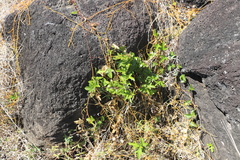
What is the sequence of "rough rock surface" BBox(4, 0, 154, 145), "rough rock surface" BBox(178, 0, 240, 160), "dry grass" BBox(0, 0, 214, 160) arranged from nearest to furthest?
"rough rock surface" BBox(178, 0, 240, 160), "rough rock surface" BBox(4, 0, 154, 145), "dry grass" BBox(0, 0, 214, 160)

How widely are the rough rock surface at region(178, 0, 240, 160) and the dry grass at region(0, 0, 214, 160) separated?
8.9 inches

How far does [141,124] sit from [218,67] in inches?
41.9

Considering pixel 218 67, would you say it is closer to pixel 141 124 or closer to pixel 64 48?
pixel 141 124

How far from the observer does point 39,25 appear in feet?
6.76

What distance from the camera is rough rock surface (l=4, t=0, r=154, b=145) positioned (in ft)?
6.59

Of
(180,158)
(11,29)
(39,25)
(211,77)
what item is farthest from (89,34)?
(180,158)

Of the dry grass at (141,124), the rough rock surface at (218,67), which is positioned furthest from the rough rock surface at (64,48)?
the rough rock surface at (218,67)

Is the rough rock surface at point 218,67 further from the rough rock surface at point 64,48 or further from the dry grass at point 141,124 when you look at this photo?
the rough rock surface at point 64,48

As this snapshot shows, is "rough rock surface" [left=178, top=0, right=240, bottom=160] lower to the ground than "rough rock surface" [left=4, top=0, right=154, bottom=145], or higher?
lower

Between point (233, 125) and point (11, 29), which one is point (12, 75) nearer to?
point (11, 29)

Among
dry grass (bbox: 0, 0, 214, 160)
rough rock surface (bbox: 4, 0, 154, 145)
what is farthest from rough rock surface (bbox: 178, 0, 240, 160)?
rough rock surface (bbox: 4, 0, 154, 145)

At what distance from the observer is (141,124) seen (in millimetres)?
2385

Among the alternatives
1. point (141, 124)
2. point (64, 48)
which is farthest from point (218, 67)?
point (64, 48)

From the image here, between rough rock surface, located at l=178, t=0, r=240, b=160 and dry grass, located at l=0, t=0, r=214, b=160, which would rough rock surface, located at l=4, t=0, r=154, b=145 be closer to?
dry grass, located at l=0, t=0, r=214, b=160
